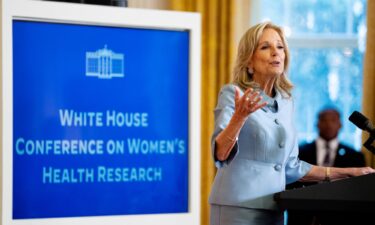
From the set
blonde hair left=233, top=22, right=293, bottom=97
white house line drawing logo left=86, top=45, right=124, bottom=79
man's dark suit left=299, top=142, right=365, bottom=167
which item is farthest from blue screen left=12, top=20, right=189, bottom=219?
man's dark suit left=299, top=142, right=365, bottom=167

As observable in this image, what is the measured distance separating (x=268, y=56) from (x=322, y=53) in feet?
15.5

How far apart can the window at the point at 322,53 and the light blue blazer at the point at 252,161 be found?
186 inches

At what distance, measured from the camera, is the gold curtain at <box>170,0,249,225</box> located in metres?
6.55

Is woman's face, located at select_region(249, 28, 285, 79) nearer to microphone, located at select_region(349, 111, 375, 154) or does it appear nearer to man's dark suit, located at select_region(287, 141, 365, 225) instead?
microphone, located at select_region(349, 111, 375, 154)

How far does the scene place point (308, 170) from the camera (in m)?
2.70

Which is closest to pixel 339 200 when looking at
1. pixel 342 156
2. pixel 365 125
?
pixel 365 125

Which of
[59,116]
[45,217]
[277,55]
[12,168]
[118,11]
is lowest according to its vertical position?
[45,217]

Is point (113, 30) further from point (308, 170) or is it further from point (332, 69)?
point (332, 69)

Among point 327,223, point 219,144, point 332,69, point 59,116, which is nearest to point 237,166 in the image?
point 219,144

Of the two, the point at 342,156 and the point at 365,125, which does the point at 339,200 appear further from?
the point at 342,156

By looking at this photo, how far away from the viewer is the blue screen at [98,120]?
240cm

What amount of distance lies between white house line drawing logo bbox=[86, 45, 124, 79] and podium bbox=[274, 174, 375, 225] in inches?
30.9

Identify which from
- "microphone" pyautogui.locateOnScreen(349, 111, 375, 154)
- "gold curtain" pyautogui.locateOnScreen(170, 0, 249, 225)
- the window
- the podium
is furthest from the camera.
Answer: the window

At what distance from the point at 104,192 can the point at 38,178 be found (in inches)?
9.7
